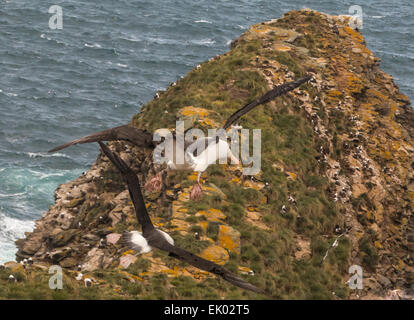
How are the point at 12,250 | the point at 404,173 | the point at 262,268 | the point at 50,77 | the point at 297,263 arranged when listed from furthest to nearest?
the point at 50,77, the point at 12,250, the point at 404,173, the point at 297,263, the point at 262,268

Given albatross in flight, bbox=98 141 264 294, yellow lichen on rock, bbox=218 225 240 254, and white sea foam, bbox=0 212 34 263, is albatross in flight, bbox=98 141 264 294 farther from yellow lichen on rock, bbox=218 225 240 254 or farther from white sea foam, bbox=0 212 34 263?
white sea foam, bbox=0 212 34 263

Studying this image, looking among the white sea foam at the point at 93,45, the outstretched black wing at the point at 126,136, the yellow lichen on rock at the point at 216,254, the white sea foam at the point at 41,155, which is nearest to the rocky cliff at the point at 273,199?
the yellow lichen on rock at the point at 216,254

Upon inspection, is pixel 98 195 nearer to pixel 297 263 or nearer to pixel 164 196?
pixel 164 196

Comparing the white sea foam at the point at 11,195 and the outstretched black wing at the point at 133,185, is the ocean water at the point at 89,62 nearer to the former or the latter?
the white sea foam at the point at 11,195

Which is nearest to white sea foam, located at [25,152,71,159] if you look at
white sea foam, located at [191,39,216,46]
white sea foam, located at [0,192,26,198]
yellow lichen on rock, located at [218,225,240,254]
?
white sea foam, located at [0,192,26,198]
